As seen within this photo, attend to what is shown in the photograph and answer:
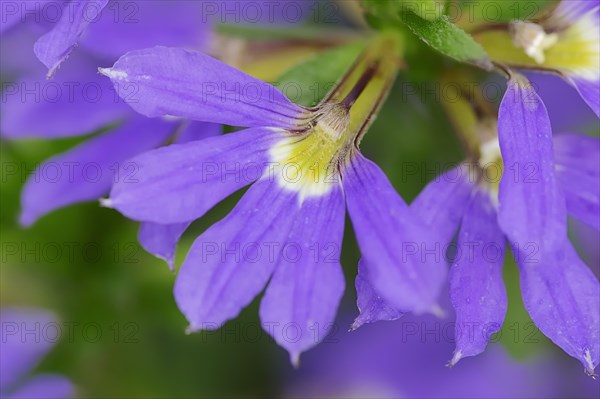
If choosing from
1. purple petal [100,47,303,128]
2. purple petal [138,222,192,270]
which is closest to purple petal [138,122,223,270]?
purple petal [138,222,192,270]

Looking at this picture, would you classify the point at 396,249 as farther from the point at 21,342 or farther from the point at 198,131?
the point at 21,342

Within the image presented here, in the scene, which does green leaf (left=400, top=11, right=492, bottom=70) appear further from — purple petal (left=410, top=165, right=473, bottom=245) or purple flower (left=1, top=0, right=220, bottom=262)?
purple flower (left=1, top=0, right=220, bottom=262)

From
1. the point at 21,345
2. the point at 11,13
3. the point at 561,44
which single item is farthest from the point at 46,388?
the point at 561,44

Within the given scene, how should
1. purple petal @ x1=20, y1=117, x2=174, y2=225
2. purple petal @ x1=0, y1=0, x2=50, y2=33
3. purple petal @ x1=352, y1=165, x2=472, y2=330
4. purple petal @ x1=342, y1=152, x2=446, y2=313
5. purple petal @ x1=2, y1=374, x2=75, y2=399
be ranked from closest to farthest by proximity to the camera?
purple petal @ x1=342, y1=152, x2=446, y2=313 → purple petal @ x1=352, y1=165, x2=472, y2=330 → purple petal @ x1=0, y1=0, x2=50, y2=33 → purple petal @ x1=20, y1=117, x2=174, y2=225 → purple petal @ x1=2, y1=374, x2=75, y2=399

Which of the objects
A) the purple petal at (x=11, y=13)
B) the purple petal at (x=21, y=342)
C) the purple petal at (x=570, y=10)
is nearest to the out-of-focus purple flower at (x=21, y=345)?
the purple petal at (x=21, y=342)

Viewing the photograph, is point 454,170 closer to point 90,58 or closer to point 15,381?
point 90,58

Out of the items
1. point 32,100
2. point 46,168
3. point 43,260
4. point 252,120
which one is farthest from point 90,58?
point 252,120
